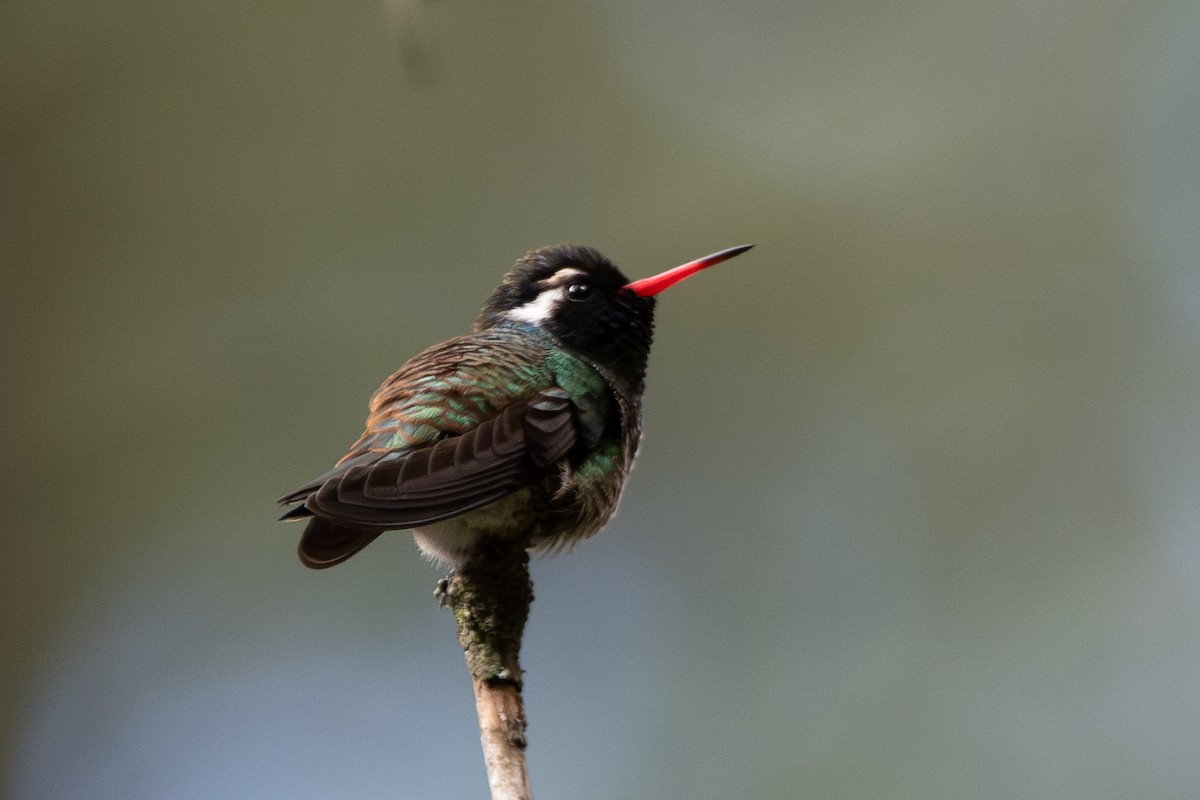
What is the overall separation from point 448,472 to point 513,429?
0.30 metres

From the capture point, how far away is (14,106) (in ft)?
18.1

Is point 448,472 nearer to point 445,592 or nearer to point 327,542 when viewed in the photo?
point 327,542

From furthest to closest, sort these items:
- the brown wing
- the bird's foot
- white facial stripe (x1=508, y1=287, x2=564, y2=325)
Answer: white facial stripe (x1=508, y1=287, x2=564, y2=325)
the bird's foot
the brown wing

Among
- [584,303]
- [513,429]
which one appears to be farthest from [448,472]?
[584,303]

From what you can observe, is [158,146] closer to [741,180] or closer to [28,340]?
[28,340]

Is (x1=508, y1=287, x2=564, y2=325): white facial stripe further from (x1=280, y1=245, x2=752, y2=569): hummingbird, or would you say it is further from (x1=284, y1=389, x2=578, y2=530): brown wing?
(x1=284, y1=389, x2=578, y2=530): brown wing

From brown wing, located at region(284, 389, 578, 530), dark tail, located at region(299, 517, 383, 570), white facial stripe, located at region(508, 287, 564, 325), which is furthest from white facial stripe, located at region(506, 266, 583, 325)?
dark tail, located at region(299, 517, 383, 570)

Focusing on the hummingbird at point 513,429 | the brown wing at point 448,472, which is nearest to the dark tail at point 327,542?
the hummingbird at point 513,429

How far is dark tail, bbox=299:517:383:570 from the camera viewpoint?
259 centimetres

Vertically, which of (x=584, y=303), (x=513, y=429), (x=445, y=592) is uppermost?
(x=584, y=303)

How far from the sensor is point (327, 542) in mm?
2615

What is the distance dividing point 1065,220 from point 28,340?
5846mm

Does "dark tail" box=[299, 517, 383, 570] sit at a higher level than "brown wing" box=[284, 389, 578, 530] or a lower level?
lower

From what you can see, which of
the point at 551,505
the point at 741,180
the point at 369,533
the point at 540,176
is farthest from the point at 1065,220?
the point at 369,533
